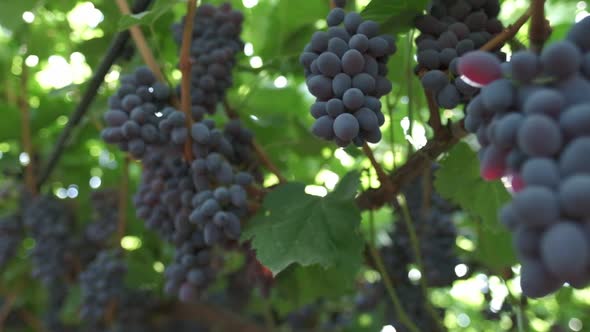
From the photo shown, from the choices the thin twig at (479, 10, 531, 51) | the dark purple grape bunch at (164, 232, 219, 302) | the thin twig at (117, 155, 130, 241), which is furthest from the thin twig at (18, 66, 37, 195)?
the thin twig at (479, 10, 531, 51)

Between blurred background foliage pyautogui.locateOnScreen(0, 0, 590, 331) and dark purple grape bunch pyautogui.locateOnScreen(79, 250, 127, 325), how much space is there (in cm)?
10

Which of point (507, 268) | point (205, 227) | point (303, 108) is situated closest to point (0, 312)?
point (303, 108)

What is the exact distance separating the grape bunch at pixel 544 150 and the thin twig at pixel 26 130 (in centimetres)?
157

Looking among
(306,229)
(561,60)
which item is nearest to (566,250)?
(561,60)

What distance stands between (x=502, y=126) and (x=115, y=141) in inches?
24.9

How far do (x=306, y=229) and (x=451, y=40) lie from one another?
1.10 ft

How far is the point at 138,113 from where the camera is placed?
913 millimetres

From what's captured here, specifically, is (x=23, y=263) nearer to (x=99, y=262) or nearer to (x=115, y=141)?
(x=99, y=262)

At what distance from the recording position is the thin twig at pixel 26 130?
179 cm

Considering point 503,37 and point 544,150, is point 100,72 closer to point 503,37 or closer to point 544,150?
point 503,37

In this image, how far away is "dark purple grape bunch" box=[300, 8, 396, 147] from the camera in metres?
0.67

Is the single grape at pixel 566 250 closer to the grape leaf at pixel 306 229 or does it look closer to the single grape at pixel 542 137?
the single grape at pixel 542 137

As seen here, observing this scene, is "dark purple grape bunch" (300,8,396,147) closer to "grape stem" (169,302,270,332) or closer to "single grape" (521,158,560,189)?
"single grape" (521,158,560,189)

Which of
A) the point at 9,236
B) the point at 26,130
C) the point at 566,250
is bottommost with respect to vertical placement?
the point at 9,236
